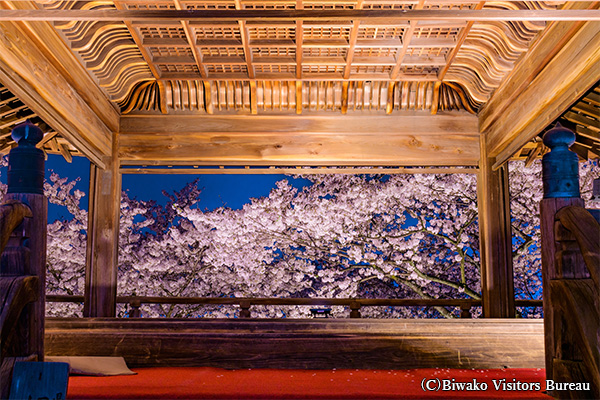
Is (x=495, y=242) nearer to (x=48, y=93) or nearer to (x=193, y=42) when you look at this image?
(x=193, y=42)

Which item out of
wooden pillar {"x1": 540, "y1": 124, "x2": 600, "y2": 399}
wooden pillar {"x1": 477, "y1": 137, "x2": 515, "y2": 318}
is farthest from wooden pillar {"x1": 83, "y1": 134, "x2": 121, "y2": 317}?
wooden pillar {"x1": 540, "y1": 124, "x2": 600, "y2": 399}

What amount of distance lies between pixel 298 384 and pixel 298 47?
2.68 meters

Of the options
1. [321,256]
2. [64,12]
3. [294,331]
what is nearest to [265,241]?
[321,256]

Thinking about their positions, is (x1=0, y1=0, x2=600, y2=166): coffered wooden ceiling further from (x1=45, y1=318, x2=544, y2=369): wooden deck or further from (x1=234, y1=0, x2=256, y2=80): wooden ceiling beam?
(x1=45, y1=318, x2=544, y2=369): wooden deck

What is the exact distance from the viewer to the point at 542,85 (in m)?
3.62

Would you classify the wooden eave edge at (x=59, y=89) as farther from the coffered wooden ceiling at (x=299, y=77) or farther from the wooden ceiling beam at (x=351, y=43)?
the wooden ceiling beam at (x=351, y=43)

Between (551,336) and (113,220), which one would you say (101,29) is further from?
(551,336)

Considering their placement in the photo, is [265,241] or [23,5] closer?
[23,5]

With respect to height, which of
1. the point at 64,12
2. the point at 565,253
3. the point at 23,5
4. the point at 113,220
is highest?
the point at 23,5

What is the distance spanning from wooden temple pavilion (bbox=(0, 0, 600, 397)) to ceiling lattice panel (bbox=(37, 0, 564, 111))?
16mm

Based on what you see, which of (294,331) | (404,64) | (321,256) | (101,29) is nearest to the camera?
Answer: (294,331)

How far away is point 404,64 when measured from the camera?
441 centimetres

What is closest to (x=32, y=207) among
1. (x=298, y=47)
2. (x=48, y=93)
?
(x=48, y=93)

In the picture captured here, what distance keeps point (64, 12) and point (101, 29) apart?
5.71 feet
